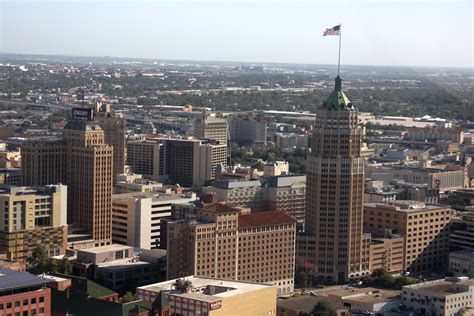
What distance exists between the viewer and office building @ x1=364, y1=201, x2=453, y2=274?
48625 mm

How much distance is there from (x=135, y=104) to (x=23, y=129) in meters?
39.3

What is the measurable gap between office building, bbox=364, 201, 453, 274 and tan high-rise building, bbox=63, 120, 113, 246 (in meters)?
10.7

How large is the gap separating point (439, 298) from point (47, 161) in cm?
1851

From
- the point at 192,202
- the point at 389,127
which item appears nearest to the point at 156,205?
the point at 192,202

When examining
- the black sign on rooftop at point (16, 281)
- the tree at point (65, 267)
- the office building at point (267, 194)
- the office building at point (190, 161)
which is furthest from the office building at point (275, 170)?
the black sign on rooftop at point (16, 281)

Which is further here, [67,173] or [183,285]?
[67,173]

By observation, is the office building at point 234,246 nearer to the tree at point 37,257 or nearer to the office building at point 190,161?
the tree at point 37,257

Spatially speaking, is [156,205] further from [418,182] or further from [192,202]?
[418,182]

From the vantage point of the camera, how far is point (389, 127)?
110m

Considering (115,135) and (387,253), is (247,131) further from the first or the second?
(387,253)

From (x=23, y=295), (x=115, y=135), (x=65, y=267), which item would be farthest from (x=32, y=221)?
(x=115, y=135)

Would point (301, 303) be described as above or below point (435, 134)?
below

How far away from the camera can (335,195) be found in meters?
45.4

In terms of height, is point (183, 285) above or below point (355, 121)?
below
